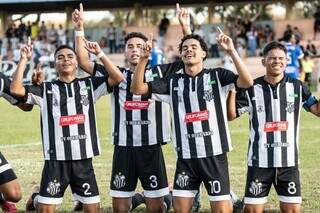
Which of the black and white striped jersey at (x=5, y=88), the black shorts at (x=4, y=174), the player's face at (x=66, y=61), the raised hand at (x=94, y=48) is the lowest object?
the black shorts at (x=4, y=174)

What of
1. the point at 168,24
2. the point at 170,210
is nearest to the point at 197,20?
the point at 168,24

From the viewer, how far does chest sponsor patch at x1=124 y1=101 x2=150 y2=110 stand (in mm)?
7195

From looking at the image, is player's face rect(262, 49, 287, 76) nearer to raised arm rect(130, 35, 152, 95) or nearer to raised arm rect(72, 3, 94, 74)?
raised arm rect(130, 35, 152, 95)

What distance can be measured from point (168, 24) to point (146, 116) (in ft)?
101

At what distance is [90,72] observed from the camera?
7.51 meters

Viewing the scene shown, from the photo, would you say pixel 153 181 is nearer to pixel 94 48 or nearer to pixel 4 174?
pixel 94 48

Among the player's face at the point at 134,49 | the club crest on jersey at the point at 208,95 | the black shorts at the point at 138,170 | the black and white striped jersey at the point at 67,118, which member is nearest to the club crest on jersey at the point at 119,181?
the black shorts at the point at 138,170

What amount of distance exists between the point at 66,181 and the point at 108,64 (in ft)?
3.74

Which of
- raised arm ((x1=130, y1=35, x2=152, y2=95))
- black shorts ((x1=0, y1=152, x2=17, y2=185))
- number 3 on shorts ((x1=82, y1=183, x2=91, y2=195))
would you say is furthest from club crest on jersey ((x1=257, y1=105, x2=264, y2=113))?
black shorts ((x1=0, y1=152, x2=17, y2=185))

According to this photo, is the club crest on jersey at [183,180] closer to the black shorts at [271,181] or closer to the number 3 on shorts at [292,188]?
the black shorts at [271,181]

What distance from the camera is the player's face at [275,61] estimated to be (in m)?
6.75

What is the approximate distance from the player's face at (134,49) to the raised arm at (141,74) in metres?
0.50

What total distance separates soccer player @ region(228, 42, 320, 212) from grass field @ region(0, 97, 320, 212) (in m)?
1.37

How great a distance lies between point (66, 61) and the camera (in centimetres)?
694
